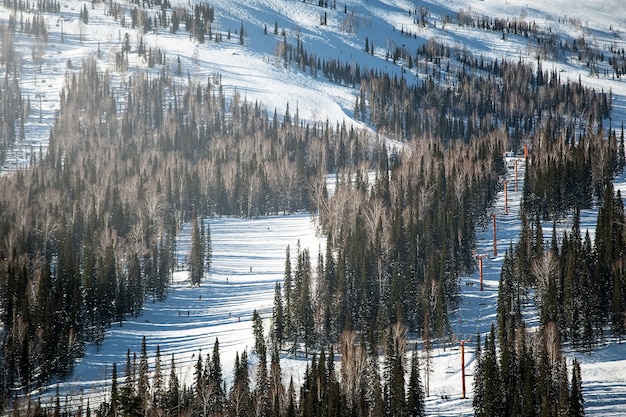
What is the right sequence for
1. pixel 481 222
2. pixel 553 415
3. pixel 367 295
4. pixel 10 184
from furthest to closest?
pixel 10 184, pixel 481 222, pixel 367 295, pixel 553 415

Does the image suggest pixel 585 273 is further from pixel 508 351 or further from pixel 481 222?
pixel 481 222

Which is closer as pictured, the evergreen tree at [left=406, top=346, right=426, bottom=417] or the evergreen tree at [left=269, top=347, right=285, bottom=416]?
the evergreen tree at [left=269, top=347, right=285, bottom=416]

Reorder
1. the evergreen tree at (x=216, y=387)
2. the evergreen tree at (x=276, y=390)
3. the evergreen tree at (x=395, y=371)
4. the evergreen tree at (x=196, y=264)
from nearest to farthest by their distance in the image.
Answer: the evergreen tree at (x=276, y=390)
the evergreen tree at (x=395, y=371)
the evergreen tree at (x=216, y=387)
the evergreen tree at (x=196, y=264)

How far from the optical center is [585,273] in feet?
271

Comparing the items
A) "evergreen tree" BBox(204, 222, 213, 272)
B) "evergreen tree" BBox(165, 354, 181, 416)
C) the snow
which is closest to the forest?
"evergreen tree" BBox(165, 354, 181, 416)

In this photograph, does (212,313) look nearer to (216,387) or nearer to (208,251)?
(208,251)

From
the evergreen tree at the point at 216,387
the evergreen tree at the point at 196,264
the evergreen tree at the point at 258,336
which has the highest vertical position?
the evergreen tree at the point at 196,264

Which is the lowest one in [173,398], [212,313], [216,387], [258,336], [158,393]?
[216,387]

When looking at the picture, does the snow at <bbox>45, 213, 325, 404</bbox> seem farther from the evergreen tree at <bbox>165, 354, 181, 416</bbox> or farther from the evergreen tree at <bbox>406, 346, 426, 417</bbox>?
the evergreen tree at <bbox>406, 346, 426, 417</bbox>

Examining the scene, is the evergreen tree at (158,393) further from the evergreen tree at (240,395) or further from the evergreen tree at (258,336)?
the evergreen tree at (258,336)

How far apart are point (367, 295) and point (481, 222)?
109 feet

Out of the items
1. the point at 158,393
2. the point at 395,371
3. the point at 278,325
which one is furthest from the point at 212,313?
the point at 395,371

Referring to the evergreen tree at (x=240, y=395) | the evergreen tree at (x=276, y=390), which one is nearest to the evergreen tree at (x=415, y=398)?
the evergreen tree at (x=276, y=390)

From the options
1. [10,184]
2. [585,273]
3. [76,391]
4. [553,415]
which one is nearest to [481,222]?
[585,273]
